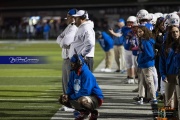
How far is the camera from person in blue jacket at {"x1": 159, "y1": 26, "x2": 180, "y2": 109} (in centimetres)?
930

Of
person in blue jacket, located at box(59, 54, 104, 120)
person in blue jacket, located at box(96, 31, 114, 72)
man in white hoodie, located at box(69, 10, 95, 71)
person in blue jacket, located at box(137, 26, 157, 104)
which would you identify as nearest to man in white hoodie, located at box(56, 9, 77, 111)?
man in white hoodie, located at box(69, 10, 95, 71)

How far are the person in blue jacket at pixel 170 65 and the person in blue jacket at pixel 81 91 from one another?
127 cm

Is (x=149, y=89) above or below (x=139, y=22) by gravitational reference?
below

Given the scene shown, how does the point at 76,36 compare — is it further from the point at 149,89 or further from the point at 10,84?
the point at 10,84

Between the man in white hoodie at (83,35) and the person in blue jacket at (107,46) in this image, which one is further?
the person in blue jacket at (107,46)

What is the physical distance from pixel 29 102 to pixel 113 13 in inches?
1964

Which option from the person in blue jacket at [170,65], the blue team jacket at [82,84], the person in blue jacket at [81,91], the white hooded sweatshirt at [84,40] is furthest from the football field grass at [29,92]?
the person in blue jacket at [170,65]

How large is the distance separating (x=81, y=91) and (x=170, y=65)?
1587 millimetres

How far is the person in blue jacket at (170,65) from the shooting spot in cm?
930

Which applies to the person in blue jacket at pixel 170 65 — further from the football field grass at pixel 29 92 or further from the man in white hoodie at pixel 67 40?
the football field grass at pixel 29 92

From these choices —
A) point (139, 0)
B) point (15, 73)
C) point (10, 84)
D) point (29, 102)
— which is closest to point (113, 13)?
point (139, 0)

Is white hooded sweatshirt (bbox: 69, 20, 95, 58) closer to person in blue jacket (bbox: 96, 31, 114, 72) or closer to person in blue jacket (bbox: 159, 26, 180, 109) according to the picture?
person in blue jacket (bbox: 159, 26, 180, 109)

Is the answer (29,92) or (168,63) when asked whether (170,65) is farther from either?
(29,92)

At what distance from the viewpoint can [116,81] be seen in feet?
57.6
